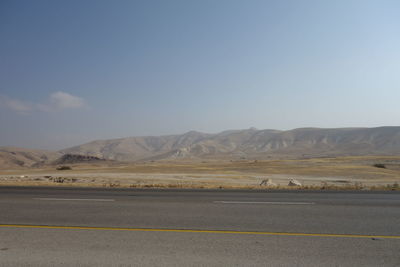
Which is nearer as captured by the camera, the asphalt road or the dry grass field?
the asphalt road

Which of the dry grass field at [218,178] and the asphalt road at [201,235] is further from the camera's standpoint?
the dry grass field at [218,178]

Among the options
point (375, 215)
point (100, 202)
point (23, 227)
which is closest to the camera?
point (23, 227)

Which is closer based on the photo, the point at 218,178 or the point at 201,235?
the point at 201,235

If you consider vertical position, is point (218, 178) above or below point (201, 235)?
below

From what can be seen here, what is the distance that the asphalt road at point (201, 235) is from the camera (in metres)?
5.39

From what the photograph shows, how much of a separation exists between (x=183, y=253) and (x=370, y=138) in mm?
223114

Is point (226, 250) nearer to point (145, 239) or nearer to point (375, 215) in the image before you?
point (145, 239)

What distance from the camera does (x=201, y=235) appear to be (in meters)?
6.86

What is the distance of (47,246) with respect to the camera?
6129 mm

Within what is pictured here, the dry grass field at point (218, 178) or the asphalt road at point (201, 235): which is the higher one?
the asphalt road at point (201, 235)

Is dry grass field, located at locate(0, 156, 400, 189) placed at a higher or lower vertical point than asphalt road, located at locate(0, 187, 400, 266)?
lower

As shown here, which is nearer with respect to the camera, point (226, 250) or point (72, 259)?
point (72, 259)

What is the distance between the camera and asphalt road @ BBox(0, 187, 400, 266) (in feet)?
17.7

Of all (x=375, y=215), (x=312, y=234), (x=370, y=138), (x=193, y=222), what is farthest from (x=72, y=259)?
(x=370, y=138)
